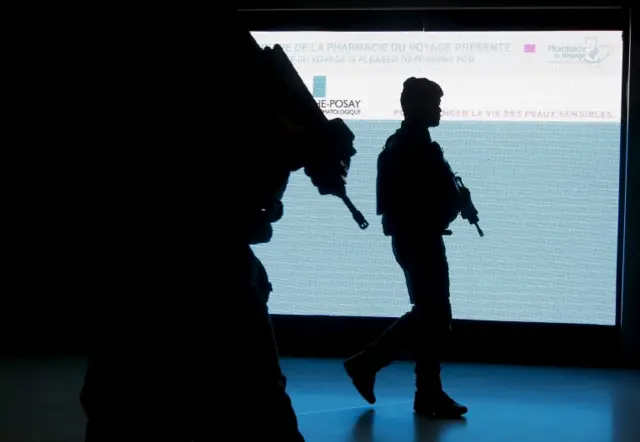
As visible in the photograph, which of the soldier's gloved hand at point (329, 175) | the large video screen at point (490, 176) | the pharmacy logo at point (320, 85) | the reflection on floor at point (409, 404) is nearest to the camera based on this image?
the soldier's gloved hand at point (329, 175)

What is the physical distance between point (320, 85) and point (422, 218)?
1999 millimetres

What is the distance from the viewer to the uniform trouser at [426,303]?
3.35 meters

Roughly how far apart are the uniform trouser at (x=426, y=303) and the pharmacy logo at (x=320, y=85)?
192cm

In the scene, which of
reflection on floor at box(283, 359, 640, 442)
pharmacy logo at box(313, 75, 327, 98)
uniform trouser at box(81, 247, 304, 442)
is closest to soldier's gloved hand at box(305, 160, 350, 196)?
uniform trouser at box(81, 247, 304, 442)

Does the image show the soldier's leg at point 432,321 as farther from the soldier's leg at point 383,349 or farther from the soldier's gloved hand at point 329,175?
the soldier's gloved hand at point 329,175

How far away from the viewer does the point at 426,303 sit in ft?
11.1

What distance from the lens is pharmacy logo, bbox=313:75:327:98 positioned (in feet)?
16.7

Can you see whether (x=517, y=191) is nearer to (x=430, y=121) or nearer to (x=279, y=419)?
(x=430, y=121)

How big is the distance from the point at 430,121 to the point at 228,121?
7.22 feet

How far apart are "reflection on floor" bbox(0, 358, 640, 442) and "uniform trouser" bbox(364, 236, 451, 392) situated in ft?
0.85

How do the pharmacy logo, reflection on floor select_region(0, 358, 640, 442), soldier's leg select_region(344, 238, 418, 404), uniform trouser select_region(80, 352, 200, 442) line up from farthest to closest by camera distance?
the pharmacy logo
soldier's leg select_region(344, 238, 418, 404)
reflection on floor select_region(0, 358, 640, 442)
uniform trouser select_region(80, 352, 200, 442)

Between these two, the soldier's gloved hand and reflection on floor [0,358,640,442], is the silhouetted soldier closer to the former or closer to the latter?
reflection on floor [0,358,640,442]

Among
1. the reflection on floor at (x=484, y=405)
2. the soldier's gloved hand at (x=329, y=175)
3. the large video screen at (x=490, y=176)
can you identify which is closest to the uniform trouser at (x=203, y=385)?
the soldier's gloved hand at (x=329, y=175)

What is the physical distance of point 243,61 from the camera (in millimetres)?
1355
